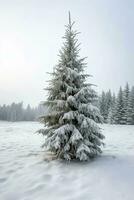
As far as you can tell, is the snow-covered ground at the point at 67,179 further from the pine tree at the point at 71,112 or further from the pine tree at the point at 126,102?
the pine tree at the point at 126,102

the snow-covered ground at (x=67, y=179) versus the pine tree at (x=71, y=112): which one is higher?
the pine tree at (x=71, y=112)

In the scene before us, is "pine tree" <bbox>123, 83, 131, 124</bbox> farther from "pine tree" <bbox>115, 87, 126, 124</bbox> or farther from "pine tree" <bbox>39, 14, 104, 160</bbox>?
"pine tree" <bbox>39, 14, 104, 160</bbox>

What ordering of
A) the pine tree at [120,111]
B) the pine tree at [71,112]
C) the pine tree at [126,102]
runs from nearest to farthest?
the pine tree at [71,112] → the pine tree at [126,102] → the pine tree at [120,111]

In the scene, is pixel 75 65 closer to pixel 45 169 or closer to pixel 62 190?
pixel 45 169

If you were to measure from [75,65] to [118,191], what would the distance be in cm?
549

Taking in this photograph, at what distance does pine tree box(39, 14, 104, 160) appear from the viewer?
7.49 metres

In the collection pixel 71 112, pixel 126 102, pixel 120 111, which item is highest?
pixel 126 102

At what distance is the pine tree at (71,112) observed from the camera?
24.6 ft

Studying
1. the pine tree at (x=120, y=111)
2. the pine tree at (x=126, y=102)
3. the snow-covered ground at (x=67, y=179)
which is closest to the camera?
the snow-covered ground at (x=67, y=179)

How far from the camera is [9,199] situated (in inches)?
201

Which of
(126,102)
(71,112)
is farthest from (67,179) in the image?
(126,102)

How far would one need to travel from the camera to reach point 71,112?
775cm

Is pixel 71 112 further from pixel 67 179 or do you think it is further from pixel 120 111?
pixel 120 111

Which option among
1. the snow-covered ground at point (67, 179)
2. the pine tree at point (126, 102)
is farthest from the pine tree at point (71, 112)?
the pine tree at point (126, 102)
